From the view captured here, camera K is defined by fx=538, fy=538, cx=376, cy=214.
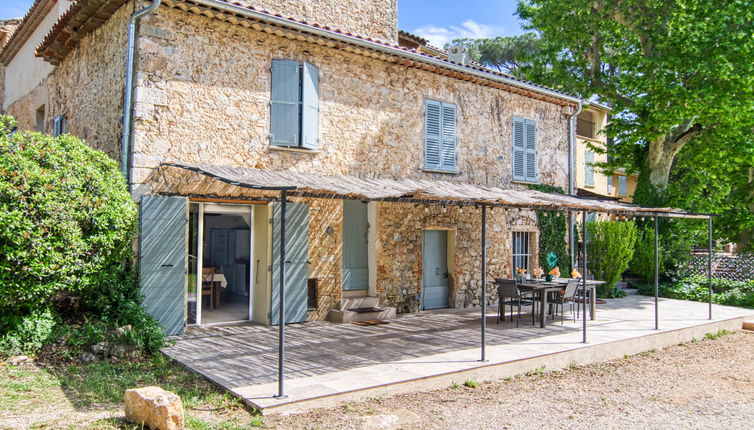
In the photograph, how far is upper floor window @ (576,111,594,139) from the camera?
20.4 metres

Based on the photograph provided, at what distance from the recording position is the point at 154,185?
7.47 m

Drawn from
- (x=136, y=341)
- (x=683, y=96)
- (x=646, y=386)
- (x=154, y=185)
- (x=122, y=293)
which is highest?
(x=683, y=96)

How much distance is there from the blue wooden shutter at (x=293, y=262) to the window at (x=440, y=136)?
2.88m

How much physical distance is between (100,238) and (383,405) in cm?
399

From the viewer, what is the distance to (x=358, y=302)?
9.34 meters

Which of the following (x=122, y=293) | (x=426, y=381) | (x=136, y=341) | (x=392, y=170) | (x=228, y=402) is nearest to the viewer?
(x=228, y=402)

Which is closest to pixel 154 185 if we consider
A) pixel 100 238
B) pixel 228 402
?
pixel 100 238

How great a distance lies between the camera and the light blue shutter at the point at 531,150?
12.1 meters

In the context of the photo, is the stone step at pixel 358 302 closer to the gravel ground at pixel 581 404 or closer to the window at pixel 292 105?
the window at pixel 292 105

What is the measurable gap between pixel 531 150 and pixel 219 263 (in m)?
7.17

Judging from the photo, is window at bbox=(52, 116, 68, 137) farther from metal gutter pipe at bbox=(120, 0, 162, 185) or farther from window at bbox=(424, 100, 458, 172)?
window at bbox=(424, 100, 458, 172)

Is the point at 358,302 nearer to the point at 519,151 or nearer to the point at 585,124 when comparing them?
the point at 519,151

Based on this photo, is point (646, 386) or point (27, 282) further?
point (646, 386)

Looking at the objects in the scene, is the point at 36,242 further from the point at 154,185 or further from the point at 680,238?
the point at 680,238
